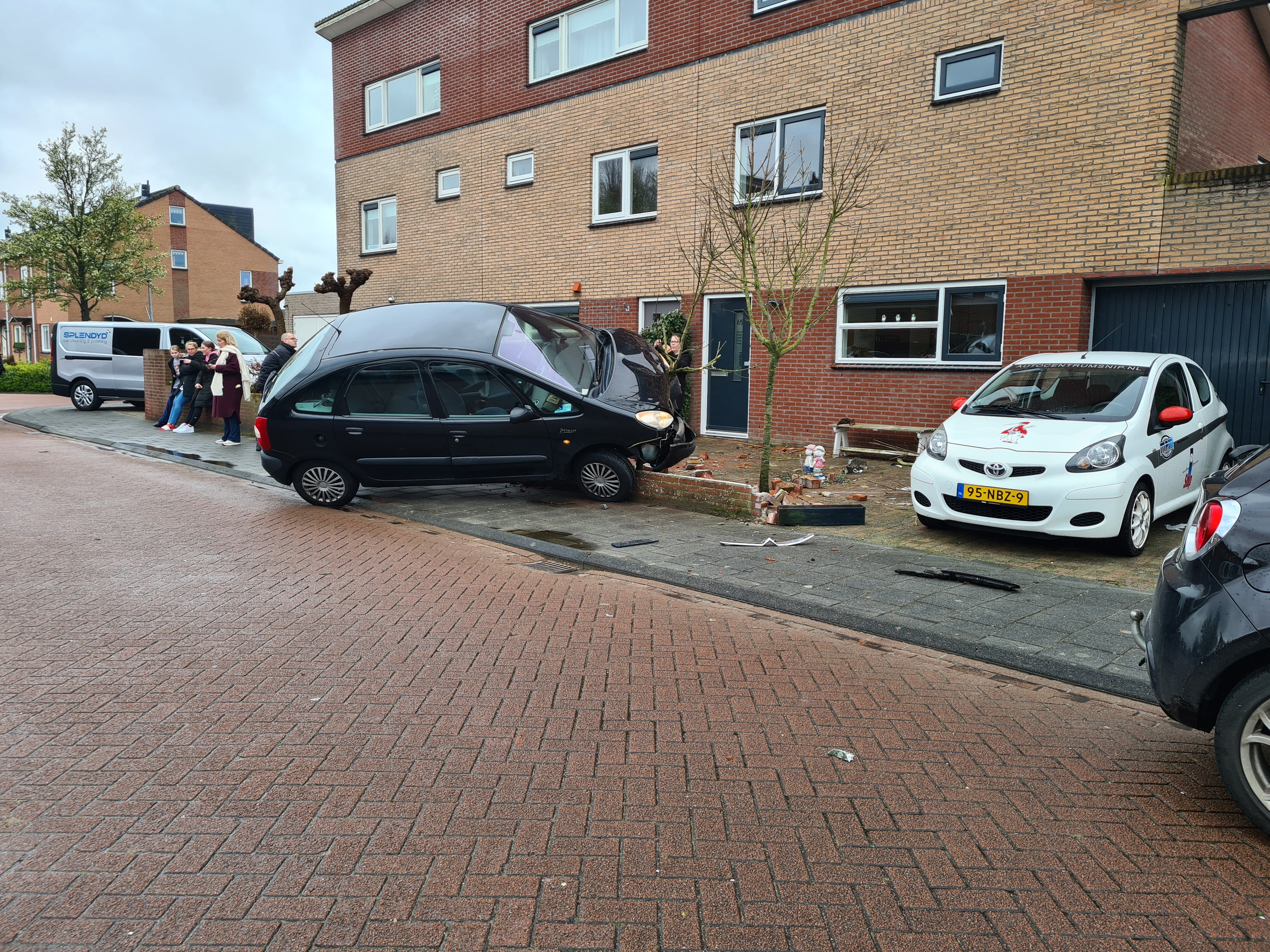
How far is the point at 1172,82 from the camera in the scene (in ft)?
35.1

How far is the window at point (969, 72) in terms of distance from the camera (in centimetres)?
1207

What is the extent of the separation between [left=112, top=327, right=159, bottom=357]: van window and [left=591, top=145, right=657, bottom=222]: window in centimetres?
1087

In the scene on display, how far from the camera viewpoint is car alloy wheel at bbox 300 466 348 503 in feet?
32.4

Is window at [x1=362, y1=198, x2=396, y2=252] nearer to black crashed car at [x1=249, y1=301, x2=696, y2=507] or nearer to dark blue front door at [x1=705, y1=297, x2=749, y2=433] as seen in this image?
dark blue front door at [x1=705, y1=297, x2=749, y2=433]

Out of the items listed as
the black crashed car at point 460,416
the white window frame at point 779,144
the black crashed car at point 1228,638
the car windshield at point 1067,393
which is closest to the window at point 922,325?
the white window frame at point 779,144

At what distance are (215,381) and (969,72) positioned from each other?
1220 centimetres

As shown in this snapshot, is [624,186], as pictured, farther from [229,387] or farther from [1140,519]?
[1140,519]

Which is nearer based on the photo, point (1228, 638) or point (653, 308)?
point (1228, 638)

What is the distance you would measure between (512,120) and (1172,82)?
39.7 ft

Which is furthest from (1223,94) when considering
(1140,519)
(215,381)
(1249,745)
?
(215,381)

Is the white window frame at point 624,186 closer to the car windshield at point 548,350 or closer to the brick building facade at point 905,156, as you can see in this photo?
the brick building facade at point 905,156

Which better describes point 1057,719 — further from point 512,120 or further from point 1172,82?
point 512,120

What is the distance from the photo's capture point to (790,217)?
46.1 feet

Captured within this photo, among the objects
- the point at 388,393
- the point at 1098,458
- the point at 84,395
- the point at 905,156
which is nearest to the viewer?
the point at 1098,458
